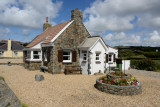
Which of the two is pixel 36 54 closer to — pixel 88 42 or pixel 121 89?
pixel 88 42

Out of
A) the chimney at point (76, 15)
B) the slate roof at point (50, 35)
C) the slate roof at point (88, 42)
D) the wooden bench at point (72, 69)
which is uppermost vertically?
the chimney at point (76, 15)

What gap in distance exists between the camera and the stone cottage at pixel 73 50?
16031 millimetres

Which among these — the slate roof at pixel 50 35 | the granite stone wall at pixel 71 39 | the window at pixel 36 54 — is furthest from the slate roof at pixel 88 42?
the window at pixel 36 54

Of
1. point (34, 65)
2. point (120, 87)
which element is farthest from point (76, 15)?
point (120, 87)

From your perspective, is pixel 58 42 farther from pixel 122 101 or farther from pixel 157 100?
pixel 157 100

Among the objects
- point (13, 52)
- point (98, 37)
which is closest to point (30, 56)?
point (98, 37)

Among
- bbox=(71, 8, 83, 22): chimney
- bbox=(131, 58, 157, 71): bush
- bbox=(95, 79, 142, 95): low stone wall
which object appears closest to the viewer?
bbox=(95, 79, 142, 95): low stone wall

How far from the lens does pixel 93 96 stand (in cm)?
838

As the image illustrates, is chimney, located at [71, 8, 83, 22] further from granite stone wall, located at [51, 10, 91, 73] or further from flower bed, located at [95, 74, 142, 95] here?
flower bed, located at [95, 74, 142, 95]

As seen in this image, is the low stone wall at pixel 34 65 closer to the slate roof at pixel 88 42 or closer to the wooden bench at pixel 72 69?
the wooden bench at pixel 72 69

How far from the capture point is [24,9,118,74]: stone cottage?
52.6 feet

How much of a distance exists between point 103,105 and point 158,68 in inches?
789

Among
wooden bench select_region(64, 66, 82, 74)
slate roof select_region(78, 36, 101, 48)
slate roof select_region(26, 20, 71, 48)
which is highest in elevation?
slate roof select_region(26, 20, 71, 48)

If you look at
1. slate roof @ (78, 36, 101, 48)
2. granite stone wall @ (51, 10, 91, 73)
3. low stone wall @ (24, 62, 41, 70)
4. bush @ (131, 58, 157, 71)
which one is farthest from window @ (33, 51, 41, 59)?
bush @ (131, 58, 157, 71)
